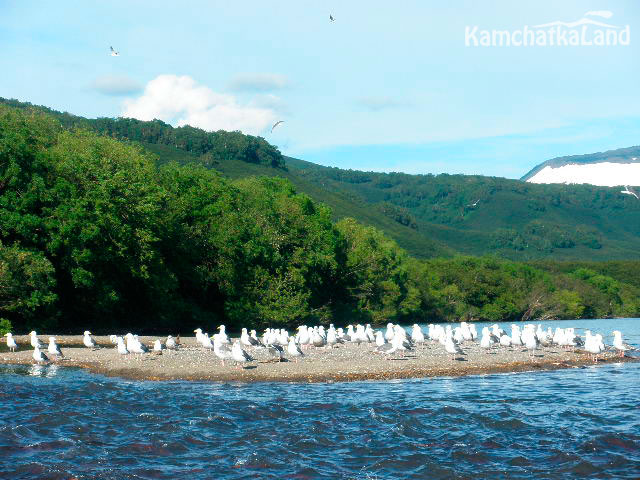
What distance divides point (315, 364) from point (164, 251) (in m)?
25.9

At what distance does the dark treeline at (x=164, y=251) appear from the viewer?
1567 inches

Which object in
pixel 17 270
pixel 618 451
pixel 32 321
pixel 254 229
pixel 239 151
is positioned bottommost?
pixel 618 451

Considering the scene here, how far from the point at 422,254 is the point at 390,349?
11689 cm

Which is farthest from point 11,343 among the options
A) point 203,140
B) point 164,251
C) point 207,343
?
point 203,140

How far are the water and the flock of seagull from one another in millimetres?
4017

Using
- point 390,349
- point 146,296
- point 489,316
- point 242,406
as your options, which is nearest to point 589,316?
point 489,316

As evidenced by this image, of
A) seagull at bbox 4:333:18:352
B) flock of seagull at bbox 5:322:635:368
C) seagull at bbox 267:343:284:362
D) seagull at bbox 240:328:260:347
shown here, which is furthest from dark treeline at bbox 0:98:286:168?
seagull at bbox 267:343:284:362

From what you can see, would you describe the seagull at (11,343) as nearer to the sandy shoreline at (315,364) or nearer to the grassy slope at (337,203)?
the sandy shoreline at (315,364)

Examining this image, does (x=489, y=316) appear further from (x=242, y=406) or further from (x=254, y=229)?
(x=242, y=406)

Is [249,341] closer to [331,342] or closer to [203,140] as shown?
[331,342]

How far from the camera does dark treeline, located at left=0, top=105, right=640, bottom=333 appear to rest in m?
39.8

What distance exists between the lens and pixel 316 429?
17.6m

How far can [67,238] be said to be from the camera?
39656mm

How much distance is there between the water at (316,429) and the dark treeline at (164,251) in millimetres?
16371
